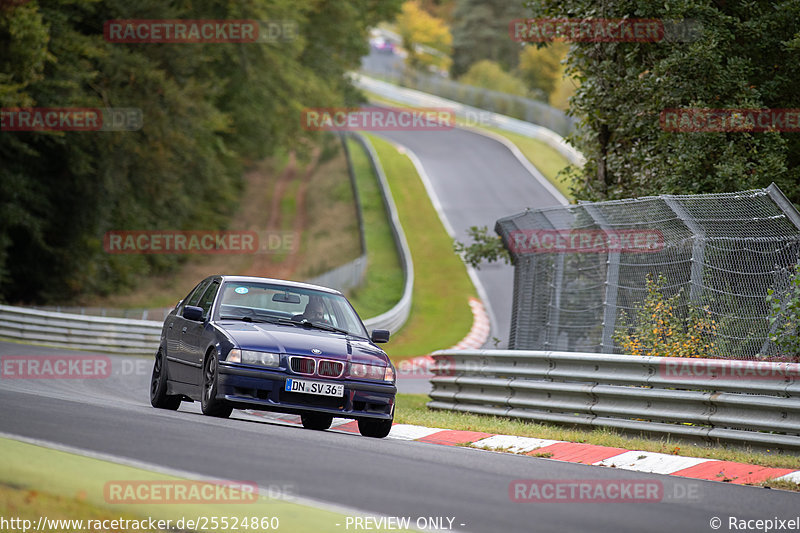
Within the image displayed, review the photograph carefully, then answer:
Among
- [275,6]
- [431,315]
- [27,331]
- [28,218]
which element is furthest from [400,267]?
[27,331]

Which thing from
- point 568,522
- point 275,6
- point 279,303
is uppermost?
point 275,6

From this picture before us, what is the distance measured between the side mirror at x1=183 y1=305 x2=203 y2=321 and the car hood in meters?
0.44

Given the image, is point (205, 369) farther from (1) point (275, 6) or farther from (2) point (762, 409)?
(1) point (275, 6)

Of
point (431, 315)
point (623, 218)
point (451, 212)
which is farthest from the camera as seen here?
point (451, 212)

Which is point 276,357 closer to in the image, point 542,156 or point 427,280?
point 427,280

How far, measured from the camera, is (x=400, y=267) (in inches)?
1650

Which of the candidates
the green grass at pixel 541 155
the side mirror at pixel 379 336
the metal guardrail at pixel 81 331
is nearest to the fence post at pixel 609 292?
the side mirror at pixel 379 336

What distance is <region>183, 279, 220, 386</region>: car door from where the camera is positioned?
436 inches

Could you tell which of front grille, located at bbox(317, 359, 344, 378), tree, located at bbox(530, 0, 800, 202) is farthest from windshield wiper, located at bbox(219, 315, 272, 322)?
tree, located at bbox(530, 0, 800, 202)

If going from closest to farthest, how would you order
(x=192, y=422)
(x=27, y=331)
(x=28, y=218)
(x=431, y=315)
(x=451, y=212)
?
(x=192, y=422)
(x=27, y=331)
(x=28, y=218)
(x=431, y=315)
(x=451, y=212)

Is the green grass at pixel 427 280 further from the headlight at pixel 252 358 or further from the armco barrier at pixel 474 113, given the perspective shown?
the headlight at pixel 252 358

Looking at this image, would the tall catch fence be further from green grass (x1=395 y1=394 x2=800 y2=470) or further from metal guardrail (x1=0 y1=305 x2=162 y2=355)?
metal guardrail (x1=0 y1=305 x2=162 y2=355)

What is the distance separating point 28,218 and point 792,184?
22.1m

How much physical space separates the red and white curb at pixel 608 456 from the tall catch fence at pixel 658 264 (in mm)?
2487
